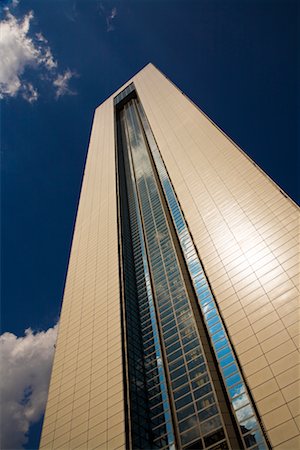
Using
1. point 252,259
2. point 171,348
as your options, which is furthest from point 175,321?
point 252,259

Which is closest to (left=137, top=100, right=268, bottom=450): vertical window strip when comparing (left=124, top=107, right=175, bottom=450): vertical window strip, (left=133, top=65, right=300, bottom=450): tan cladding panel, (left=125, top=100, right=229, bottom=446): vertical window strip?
(left=125, top=100, right=229, bottom=446): vertical window strip

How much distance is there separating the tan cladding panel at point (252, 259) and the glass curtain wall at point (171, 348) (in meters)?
2.86

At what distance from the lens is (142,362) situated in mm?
33688

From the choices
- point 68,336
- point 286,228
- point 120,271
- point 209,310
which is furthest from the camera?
point 120,271

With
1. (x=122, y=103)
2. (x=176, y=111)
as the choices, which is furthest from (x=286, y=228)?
(x=122, y=103)

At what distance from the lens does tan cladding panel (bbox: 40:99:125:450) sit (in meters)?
27.3

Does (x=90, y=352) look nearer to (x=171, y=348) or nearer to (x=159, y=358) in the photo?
(x=159, y=358)

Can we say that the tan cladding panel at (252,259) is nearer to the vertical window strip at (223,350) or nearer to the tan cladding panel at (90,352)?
the vertical window strip at (223,350)

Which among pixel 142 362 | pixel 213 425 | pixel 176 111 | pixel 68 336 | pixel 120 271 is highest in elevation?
pixel 176 111

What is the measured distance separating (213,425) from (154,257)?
2352 cm

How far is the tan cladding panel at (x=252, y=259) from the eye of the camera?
21.2 metres

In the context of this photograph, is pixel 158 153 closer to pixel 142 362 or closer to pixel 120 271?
pixel 120 271

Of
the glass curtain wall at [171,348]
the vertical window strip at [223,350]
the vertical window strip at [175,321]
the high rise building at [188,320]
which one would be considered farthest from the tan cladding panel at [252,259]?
the vertical window strip at [175,321]

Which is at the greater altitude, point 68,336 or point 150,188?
point 150,188
